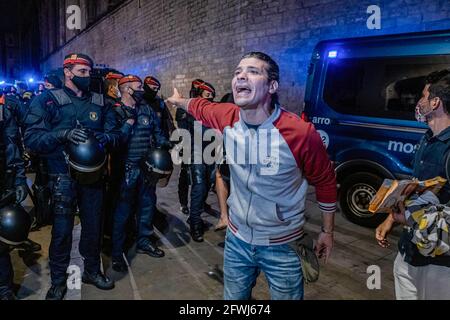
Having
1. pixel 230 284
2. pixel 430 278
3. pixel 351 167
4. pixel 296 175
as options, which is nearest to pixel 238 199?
pixel 296 175

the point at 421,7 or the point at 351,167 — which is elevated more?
the point at 421,7

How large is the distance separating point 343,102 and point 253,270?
3566 millimetres

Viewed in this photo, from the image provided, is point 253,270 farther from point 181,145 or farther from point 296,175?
point 181,145

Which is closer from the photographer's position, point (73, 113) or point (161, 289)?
point (73, 113)

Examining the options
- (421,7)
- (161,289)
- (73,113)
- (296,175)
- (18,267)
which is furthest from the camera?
(421,7)

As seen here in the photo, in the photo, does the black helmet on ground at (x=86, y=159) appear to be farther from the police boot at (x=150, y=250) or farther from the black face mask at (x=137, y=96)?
the police boot at (x=150, y=250)

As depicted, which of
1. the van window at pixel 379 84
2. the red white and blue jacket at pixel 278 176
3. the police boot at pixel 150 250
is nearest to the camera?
the red white and blue jacket at pixel 278 176

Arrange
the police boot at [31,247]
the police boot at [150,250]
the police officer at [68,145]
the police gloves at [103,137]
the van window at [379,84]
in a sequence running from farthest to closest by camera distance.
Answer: the van window at [379,84] < the police boot at [31,247] < the police boot at [150,250] < the police gloves at [103,137] < the police officer at [68,145]

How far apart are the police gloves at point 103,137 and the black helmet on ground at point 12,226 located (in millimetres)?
840

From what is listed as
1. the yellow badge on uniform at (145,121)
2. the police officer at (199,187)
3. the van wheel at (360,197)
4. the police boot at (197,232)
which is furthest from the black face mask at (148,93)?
the van wheel at (360,197)

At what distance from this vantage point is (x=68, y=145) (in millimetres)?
2797

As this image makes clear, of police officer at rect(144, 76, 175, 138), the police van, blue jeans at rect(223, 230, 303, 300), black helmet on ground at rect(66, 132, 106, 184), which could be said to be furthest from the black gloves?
the police van

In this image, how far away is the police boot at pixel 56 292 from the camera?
Result: 9.60ft

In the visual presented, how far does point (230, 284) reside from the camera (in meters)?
2.06
